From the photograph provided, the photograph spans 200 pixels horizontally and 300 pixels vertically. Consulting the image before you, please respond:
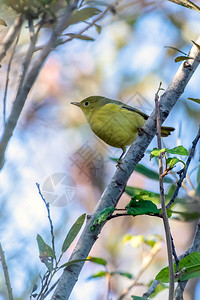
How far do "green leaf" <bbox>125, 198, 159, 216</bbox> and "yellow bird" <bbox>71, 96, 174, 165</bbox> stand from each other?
137 centimetres

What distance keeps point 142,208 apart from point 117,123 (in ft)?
5.51

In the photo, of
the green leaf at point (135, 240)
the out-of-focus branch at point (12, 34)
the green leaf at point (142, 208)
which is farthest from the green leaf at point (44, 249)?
the green leaf at point (135, 240)

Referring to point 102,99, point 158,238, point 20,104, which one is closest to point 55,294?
point 20,104

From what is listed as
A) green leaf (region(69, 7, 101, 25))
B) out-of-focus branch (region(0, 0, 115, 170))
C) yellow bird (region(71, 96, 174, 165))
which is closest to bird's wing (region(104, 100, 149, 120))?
yellow bird (region(71, 96, 174, 165))

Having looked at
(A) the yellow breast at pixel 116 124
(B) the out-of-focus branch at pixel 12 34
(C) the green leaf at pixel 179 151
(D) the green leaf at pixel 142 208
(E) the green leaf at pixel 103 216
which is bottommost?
(E) the green leaf at pixel 103 216

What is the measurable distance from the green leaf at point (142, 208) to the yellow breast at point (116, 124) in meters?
1.37

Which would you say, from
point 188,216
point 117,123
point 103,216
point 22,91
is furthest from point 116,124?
point 22,91

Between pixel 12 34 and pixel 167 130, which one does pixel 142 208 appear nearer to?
pixel 12 34

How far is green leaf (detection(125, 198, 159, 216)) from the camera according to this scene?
1.25 m

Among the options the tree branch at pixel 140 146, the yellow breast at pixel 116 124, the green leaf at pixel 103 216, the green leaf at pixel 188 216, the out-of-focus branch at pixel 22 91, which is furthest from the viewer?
the yellow breast at pixel 116 124

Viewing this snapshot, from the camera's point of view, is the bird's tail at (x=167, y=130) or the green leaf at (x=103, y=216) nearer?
the green leaf at (x=103, y=216)

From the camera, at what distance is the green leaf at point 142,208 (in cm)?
125

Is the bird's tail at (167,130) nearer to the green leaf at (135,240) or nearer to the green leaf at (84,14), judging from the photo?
the green leaf at (135,240)

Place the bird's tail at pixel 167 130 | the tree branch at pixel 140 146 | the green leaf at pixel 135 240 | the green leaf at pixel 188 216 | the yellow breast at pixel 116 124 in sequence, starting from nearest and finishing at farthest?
the tree branch at pixel 140 146, the green leaf at pixel 188 216, the green leaf at pixel 135 240, the yellow breast at pixel 116 124, the bird's tail at pixel 167 130
